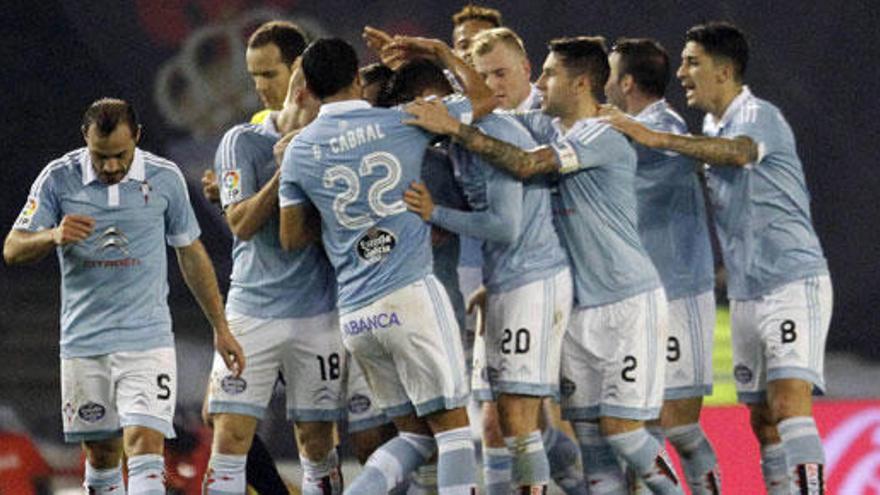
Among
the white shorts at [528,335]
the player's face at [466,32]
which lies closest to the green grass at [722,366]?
the player's face at [466,32]

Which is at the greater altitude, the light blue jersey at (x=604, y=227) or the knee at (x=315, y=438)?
the light blue jersey at (x=604, y=227)

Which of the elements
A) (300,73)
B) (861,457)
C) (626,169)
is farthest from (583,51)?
(861,457)

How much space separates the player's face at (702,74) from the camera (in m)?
9.48

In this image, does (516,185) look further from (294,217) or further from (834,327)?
(834,327)

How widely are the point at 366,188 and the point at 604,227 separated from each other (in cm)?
113

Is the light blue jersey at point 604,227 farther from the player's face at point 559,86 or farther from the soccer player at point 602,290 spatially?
the player's face at point 559,86

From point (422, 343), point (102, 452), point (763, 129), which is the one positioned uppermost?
point (763, 129)

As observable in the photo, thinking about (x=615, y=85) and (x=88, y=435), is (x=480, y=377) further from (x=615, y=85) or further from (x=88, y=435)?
(x=88, y=435)

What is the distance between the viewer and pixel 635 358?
908 centimetres

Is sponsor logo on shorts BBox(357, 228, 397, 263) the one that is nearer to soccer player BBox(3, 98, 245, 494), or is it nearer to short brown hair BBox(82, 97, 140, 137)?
soccer player BBox(3, 98, 245, 494)

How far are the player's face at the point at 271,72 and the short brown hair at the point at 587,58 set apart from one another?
1185mm

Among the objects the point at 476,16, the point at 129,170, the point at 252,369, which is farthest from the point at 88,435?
the point at 476,16

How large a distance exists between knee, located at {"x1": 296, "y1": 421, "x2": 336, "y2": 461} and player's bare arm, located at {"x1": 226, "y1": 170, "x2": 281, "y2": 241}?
84 centimetres

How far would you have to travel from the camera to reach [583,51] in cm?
916
